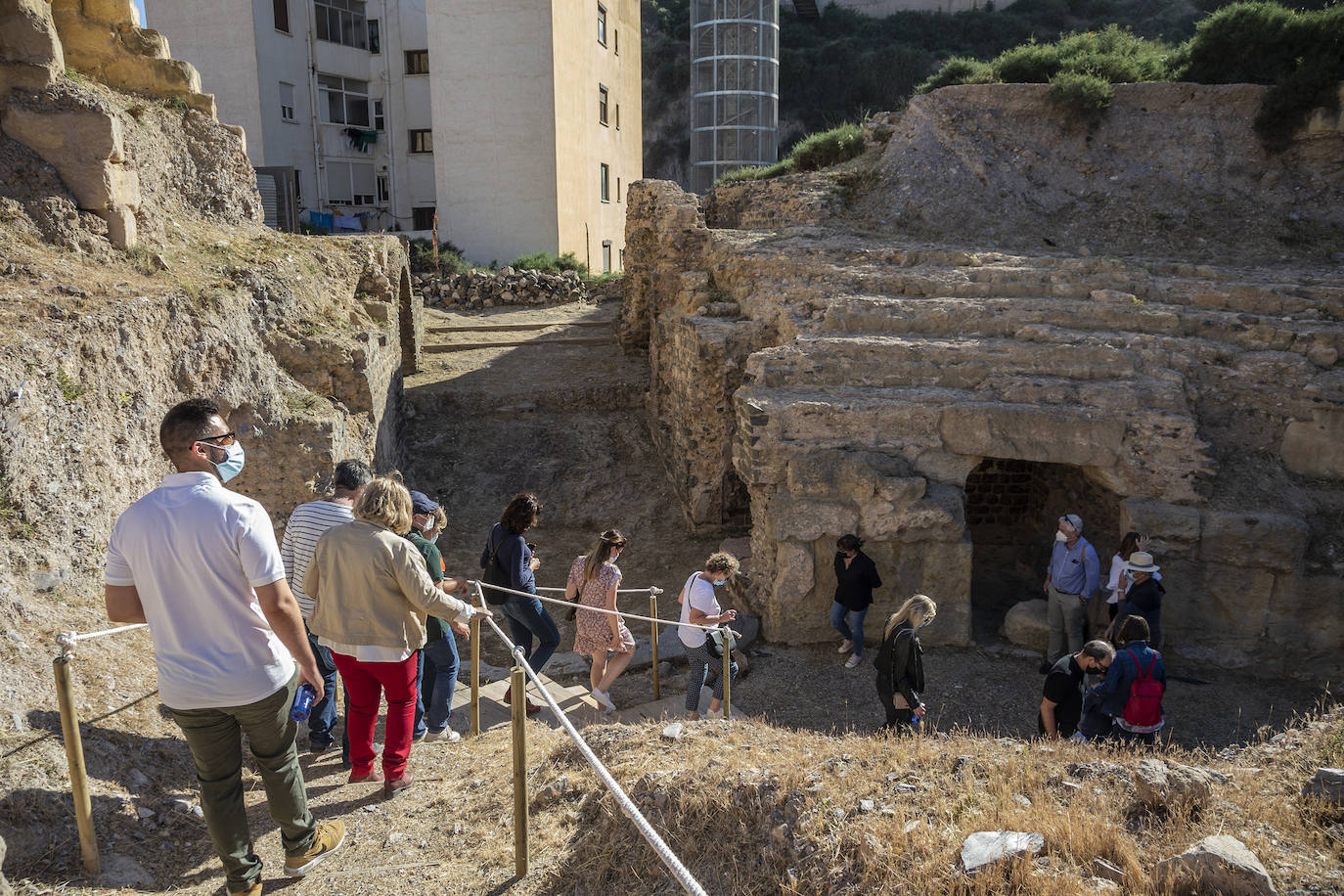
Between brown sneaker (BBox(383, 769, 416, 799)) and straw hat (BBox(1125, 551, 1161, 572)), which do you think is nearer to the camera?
brown sneaker (BBox(383, 769, 416, 799))

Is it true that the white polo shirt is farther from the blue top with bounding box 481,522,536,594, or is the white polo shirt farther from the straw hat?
the straw hat

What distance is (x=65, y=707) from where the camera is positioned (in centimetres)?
338

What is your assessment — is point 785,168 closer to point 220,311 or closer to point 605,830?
point 220,311

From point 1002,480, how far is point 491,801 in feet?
26.5

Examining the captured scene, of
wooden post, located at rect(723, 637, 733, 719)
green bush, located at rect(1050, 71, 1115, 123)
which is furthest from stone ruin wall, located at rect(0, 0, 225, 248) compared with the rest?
green bush, located at rect(1050, 71, 1115, 123)

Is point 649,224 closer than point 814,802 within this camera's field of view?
No

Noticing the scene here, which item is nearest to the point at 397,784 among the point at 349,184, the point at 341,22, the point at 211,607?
the point at 211,607

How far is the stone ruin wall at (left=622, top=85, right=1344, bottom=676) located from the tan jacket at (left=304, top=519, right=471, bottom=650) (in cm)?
426

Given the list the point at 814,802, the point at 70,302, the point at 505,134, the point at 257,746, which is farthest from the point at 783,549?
the point at 505,134

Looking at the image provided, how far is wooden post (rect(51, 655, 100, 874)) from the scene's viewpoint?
3.35 m

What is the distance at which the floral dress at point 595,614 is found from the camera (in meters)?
6.08

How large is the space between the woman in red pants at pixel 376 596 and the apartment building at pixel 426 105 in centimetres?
2151

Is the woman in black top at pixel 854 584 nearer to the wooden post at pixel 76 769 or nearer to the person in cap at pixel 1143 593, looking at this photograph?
the person in cap at pixel 1143 593

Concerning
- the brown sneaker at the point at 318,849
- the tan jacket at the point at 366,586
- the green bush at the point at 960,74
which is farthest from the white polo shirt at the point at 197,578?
the green bush at the point at 960,74
